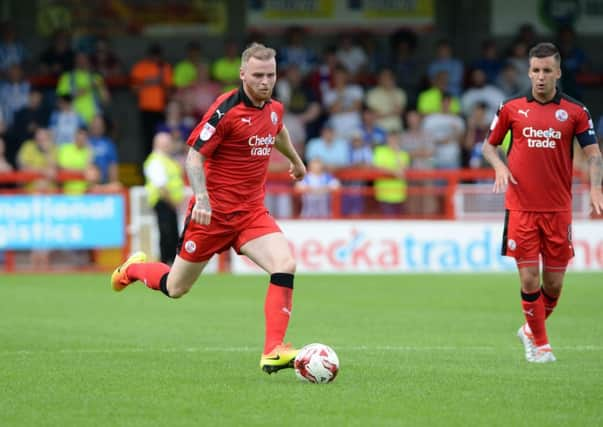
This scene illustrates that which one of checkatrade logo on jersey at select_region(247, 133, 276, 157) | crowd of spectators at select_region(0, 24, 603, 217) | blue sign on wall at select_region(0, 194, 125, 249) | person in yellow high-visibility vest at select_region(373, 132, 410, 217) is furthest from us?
crowd of spectators at select_region(0, 24, 603, 217)

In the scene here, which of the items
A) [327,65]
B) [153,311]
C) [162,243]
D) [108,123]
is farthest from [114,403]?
[327,65]

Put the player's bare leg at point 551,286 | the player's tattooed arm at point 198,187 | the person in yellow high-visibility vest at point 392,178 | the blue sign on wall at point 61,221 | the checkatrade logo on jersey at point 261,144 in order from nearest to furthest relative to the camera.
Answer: the player's tattooed arm at point 198,187
the checkatrade logo on jersey at point 261,144
the player's bare leg at point 551,286
the blue sign on wall at point 61,221
the person in yellow high-visibility vest at point 392,178

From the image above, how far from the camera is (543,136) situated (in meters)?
9.84

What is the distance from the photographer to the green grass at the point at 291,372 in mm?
7328

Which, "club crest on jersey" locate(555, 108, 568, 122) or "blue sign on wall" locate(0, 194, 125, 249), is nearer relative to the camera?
"club crest on jersey" locate(555, 108, 568, 122)

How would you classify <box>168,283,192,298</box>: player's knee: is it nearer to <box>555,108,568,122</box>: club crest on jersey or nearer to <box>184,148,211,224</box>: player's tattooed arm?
<box>184,148,211,224</box>: player's tattooed arm

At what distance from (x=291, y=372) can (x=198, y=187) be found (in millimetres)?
1612

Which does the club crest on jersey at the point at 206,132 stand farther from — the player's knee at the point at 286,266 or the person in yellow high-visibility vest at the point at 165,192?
the person in yellow high-visibility vest at the point at 165,192

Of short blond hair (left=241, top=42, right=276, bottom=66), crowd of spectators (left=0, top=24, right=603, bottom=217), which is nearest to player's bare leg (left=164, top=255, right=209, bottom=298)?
short blond hair (left=241, top=42, right=276, bottom=66)

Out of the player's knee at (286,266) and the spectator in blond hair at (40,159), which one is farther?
the spectator in blond hair at (40,159)

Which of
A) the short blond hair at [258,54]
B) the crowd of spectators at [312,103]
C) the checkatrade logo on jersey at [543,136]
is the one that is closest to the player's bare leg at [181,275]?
the short blond hair at [258,54]

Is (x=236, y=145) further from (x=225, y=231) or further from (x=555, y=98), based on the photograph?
(x=555, y=98)

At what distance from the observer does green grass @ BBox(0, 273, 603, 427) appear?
733cm

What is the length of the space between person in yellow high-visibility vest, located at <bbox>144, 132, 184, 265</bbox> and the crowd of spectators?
1.57 meters
